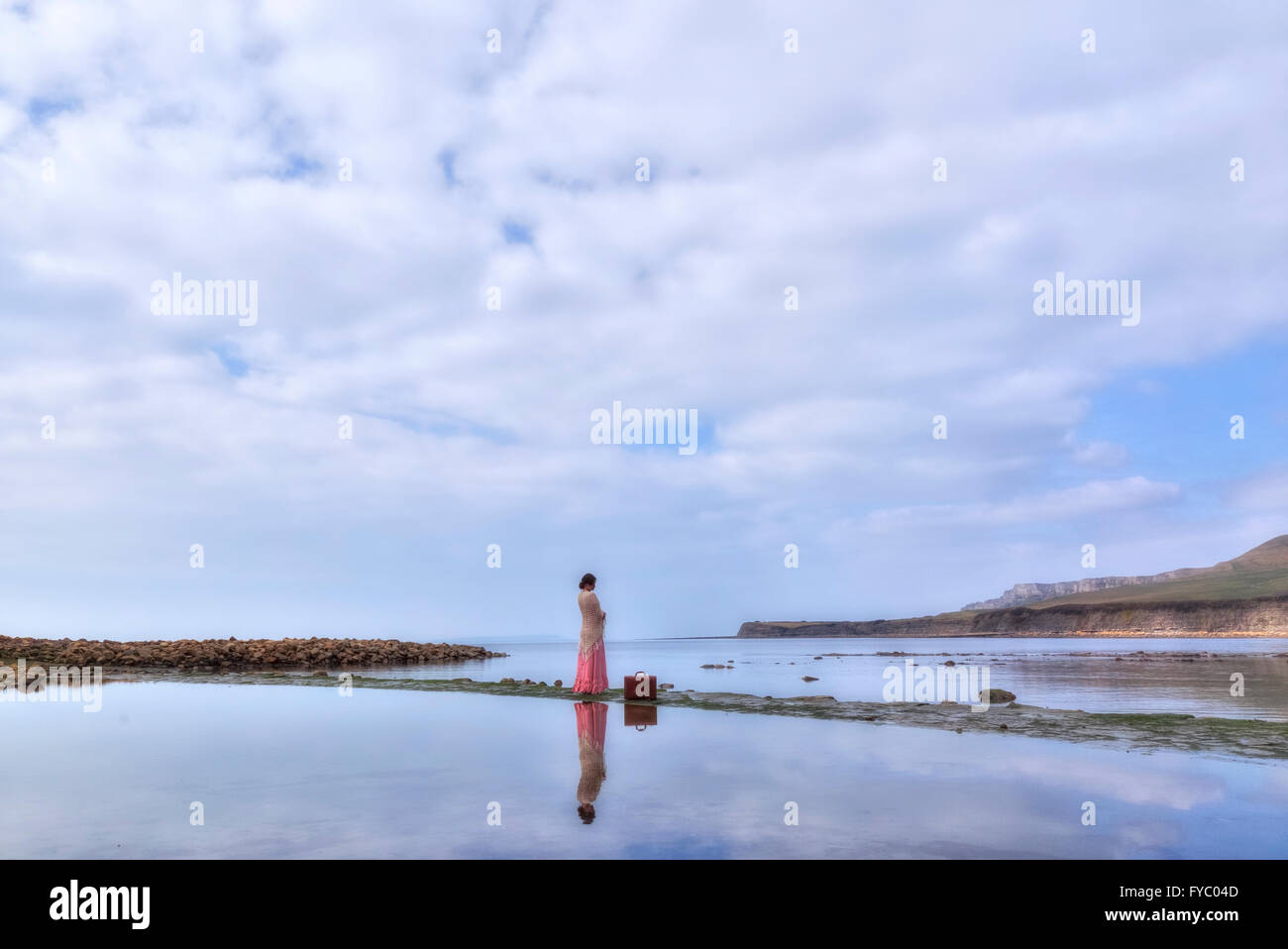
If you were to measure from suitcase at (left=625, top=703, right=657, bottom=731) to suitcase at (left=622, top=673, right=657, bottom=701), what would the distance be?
3.24 feet

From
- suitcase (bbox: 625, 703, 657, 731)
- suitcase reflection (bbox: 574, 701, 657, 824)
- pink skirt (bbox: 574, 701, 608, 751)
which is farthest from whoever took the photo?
suitcase (bbox: 625, 703, 657, 731)

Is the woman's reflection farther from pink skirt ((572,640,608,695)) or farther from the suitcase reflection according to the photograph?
pink skirt ((572,640,608,695))

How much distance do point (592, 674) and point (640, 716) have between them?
461 centimetres

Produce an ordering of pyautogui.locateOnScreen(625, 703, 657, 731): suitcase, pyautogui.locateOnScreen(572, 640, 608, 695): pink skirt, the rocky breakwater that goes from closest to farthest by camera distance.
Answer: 1. pyautogui.locateOnScreen(625, 703, 657, 731): suitcase
2. pyautogui.locateOnScreen(572, 640, 608, 695): pink skirt
3. the rocky breakwater

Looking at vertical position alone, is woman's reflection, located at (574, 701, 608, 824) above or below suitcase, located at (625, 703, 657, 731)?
above

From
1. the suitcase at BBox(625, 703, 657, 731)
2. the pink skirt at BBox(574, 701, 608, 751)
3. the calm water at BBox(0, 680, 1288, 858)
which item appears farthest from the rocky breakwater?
the suitcase at BBox(625, 703, 657, 731)

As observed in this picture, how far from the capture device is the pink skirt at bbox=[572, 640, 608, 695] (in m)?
20.4

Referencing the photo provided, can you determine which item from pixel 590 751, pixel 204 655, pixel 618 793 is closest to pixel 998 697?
pixel 590 751

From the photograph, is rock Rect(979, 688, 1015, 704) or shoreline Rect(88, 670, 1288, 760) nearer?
shoreline Rect(88, 670, 1288, 760)

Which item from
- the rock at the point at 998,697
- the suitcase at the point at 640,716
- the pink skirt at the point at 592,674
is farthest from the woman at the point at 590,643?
the rock at the point at 998,697

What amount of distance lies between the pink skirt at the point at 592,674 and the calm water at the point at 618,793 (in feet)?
19.0

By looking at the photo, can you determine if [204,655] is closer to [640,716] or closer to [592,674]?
[592,674]
